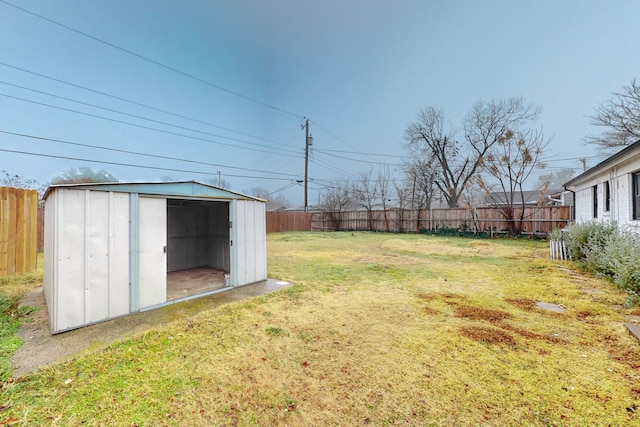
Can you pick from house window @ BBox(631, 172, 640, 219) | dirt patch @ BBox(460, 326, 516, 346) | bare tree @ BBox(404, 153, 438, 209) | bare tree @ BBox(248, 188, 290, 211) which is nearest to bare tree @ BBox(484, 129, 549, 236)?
house window @ BBox(631, 172, 640, 219)

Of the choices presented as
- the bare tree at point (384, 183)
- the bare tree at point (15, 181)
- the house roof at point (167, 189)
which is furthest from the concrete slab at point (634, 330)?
the bare tree at point (384, 183)

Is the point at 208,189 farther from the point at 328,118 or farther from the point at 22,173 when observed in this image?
the point at 328,118

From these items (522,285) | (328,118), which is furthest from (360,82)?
(522,285)

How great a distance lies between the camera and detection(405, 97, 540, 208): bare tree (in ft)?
54.9

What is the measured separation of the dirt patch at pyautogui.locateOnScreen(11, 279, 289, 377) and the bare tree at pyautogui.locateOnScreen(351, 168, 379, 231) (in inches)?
712

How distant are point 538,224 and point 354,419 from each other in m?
15.0

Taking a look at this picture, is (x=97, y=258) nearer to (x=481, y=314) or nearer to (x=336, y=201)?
(x=481, y=314)

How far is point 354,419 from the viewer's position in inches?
64.0

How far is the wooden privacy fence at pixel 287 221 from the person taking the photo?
714 inches

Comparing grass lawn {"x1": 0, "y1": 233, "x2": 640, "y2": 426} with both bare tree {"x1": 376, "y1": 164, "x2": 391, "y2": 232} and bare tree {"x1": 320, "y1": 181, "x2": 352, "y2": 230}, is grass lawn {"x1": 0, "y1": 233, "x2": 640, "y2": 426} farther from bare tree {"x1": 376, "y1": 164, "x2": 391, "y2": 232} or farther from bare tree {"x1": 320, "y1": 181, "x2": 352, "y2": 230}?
bare tree {"x1": 376, "y1": 164, "x2": 391, "y2": 232}

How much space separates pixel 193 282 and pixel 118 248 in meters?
2.23

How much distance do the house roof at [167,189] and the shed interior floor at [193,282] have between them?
1.65 m

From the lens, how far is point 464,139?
61.7ft

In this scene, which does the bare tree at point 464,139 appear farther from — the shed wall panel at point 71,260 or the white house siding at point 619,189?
the shed wall panel at point 71,260
